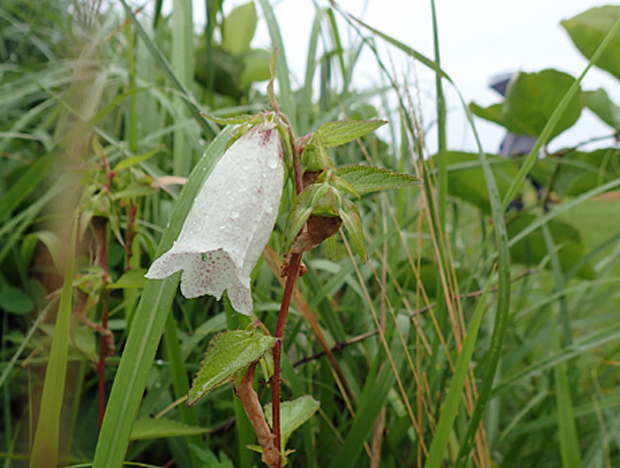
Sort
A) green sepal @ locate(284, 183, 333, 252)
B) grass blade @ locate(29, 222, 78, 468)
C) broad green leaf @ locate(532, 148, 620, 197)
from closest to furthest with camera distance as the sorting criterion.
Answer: green sepal @ locate(284, 183, 333, 252) → grass blade @ locate(29, 222, 78, 468) → broad green leaf @ locate(532, 148, 620, 197)

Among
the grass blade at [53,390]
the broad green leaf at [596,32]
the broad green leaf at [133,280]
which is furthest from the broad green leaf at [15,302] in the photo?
the broad green leaf at [596,32]

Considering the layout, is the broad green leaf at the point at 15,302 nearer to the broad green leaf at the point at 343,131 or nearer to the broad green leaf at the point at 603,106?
the broad green leaf at the point at 343,131

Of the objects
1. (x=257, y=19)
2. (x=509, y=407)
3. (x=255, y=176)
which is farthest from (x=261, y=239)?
(x=257, y=19)

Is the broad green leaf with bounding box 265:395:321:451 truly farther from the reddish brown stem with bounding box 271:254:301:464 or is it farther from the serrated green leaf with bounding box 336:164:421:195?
the serrated green leaf with bounding box 336:164:421:195

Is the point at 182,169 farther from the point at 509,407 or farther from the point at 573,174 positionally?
the point at 509,407

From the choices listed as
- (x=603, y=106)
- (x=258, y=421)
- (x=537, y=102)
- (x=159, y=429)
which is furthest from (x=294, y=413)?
(x=603, y=106)

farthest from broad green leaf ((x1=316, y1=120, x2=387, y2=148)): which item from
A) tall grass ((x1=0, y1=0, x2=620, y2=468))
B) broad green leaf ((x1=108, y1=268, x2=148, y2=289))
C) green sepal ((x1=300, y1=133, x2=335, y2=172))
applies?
broad green leaf ((x1=108, y1=268, x2=148, y2=289))
